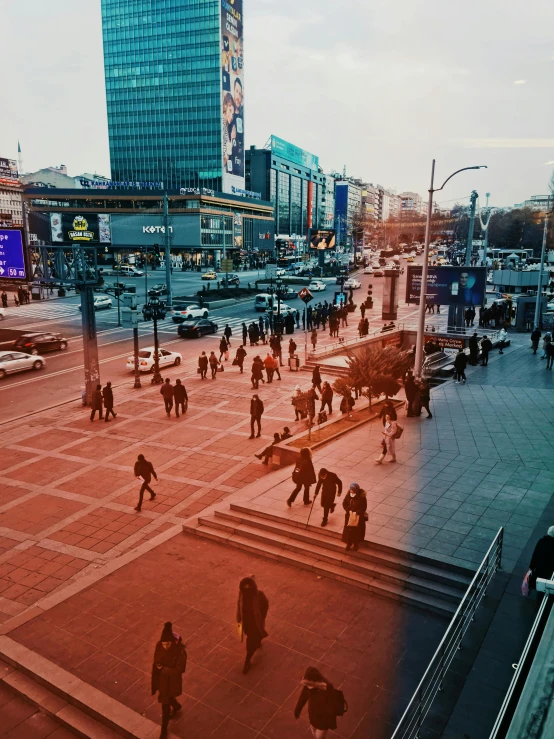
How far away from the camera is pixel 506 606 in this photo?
767 centimetres

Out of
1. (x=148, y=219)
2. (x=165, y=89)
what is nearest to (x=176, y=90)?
(x=165, y=89)

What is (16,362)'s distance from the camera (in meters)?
26.5

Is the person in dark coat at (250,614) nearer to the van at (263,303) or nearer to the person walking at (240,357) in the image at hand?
the person walking at (240,357)

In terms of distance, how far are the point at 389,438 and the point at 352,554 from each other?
4221mm

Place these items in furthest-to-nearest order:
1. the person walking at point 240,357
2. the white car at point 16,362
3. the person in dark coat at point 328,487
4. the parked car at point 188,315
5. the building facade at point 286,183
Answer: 1. the building facade at point 286,183
2. the parked car at point 188,315
3. the person walking at point 240,357
4. the white car at point 16,362
5. the person in dark coat at point 328,487

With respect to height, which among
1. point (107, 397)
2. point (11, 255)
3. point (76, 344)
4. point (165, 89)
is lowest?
point (76, 344)

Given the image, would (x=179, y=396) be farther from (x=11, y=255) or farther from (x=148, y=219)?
(x=148, y=219)

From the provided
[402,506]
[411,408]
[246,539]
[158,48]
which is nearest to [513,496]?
[402,506]

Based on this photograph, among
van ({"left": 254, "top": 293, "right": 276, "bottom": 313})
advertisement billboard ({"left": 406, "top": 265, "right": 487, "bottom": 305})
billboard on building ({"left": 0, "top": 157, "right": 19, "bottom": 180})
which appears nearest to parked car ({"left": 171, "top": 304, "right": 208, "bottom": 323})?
van ({"left": 254, "top": 293, "right": 276, "bottom": 313})

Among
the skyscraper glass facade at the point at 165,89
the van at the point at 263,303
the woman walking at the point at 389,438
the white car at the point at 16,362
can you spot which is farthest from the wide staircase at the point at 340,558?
the skyscraper glass facade at the point at 165,89

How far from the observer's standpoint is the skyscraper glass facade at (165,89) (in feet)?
384

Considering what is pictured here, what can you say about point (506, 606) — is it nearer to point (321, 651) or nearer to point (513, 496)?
point (321, 651)

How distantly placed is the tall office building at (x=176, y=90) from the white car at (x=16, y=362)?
97408mm

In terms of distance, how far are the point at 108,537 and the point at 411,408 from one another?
10.4 m
